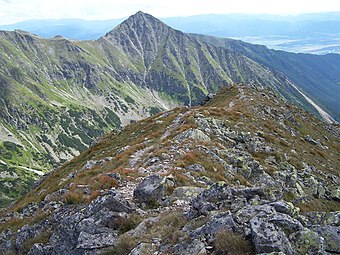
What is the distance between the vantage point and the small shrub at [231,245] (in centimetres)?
1096

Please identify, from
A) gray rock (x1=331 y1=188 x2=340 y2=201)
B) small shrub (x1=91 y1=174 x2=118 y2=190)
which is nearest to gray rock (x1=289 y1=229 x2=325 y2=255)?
small shrub (x1=91 y1=174 x2=118 y2=190)

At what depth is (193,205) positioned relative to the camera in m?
16.2

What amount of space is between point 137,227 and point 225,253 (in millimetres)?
5635

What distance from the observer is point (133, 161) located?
99.5ft

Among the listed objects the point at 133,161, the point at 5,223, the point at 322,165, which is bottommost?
the point at 322,165

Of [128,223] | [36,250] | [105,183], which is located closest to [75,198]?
[105,183]

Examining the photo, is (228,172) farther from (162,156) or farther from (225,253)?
(225,253)

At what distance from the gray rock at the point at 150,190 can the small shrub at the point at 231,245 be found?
7741 millimetres

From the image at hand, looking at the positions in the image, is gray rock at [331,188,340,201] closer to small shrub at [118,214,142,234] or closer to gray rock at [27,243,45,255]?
small shrub at [118,214,142,234]

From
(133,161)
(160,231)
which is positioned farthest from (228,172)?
(160,231)

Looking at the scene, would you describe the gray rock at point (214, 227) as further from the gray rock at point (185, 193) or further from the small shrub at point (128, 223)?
the gray rock at point (185, 193)

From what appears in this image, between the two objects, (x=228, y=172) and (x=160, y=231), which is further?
(x=228, y=172)

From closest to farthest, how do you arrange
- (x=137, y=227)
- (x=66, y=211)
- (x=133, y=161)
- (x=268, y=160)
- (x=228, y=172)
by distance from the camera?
(x=137, y=227) < (x=66, y=211) < (x=228, y=172) < (x=133, y=161) < (x=268, y=160)

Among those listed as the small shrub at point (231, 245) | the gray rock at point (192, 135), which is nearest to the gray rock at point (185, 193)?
the small shrub at point (231, 245)
